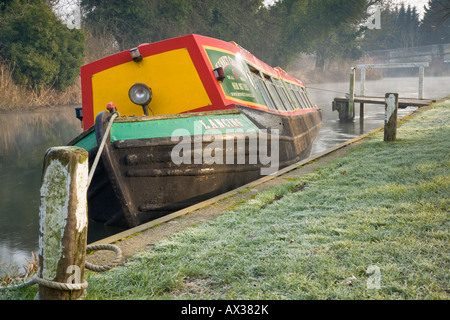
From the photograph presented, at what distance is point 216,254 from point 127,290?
81 centimetres

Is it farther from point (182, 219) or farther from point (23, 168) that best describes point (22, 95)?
point (182, 219)

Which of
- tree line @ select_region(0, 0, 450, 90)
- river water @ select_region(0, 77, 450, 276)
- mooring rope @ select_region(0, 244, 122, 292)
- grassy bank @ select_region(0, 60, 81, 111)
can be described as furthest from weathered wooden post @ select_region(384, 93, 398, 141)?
grassy bank @ select_region(0, 60, 81, 111)

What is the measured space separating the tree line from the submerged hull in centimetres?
1848

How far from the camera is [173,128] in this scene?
569 centimetres

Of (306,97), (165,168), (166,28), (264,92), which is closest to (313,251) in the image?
(165,168)

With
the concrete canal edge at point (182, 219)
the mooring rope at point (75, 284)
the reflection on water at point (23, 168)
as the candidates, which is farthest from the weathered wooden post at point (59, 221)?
the reflection on water at point (23, 168)

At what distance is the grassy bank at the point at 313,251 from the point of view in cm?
287

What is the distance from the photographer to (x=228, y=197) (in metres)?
5.49

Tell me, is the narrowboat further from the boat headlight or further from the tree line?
the tree line

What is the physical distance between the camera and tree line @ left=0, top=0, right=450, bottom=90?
23312 mm

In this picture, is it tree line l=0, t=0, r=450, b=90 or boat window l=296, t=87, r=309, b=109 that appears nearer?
boat window l=296, t=87, r=309, b=109

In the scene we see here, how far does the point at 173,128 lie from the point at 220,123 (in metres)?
0.78

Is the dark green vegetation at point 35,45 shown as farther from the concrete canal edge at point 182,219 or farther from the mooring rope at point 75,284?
the mooring rope at point 75,284
